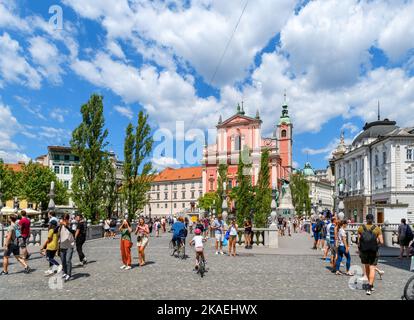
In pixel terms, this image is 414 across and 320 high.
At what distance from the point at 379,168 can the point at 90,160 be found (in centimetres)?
4426

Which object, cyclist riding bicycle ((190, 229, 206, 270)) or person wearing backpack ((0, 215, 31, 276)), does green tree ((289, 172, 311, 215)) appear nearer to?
cyclist riding bicycle ((190, 229, 206, 270))

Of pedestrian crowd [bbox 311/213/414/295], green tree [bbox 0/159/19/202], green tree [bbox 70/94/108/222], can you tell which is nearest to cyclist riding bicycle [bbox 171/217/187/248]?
pedestrian crowd [bbox 311/213/414/295]

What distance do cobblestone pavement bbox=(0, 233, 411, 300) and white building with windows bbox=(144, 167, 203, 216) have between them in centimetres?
8857

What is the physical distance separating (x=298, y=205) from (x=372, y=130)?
17.5 meters

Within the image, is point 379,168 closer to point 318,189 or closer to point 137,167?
point 137,167

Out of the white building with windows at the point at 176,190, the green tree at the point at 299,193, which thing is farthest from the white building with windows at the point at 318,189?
the green tree at the point at 299,193

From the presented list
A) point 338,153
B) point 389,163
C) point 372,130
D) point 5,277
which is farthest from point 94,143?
point 338,153

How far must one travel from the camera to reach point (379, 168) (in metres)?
58.1

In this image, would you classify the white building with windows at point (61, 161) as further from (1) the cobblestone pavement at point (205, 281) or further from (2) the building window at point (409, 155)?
(1) the cobblestone pavement at point (205, 281)

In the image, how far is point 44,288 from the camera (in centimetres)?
945

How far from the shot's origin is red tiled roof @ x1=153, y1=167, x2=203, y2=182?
10586cm
